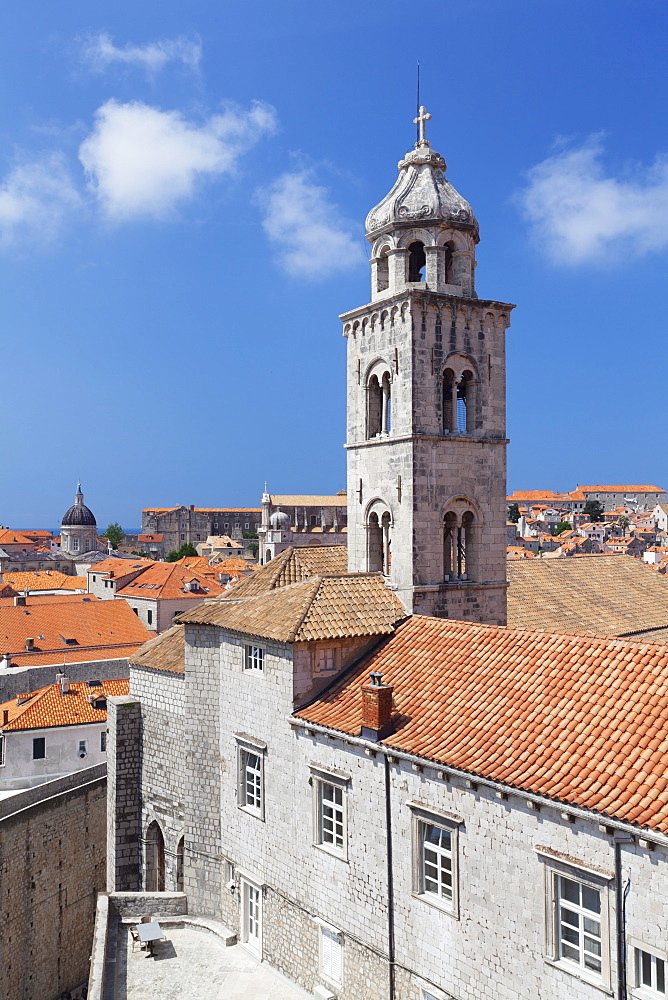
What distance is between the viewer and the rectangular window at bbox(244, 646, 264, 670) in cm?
1770

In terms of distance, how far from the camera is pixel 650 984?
1038 centimetres

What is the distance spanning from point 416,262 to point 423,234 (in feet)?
3.38

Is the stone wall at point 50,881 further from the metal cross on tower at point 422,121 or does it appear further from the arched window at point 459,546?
the metal cross on tower at point 422,121

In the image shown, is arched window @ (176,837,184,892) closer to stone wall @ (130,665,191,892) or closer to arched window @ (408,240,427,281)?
stone wall @ (130,665,191,892)

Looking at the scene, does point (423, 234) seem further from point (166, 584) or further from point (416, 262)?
point (166, 584)

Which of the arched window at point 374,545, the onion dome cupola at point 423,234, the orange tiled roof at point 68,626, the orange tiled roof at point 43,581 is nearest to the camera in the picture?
the onion dome cupola at point 423,234

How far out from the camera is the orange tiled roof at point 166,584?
192ft

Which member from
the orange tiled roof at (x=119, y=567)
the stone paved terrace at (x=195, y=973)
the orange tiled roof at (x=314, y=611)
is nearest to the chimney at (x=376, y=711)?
the orange tiled roof at (x=314, y=611)

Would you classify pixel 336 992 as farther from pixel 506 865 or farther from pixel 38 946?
pixel 38 946

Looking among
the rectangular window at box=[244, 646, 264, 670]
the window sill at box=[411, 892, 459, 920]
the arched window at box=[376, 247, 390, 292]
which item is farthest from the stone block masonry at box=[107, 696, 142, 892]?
the arched window at box=[376, 247, 390, 292]

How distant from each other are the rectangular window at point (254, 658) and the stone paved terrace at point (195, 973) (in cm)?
641

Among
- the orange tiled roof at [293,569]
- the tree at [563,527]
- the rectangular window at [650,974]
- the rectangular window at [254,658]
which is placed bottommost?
the rectangular window at [650,974]

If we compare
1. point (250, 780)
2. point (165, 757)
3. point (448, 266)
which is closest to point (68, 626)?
point (165, 757)

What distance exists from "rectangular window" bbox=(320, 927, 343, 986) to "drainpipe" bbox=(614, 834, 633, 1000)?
6.26 metres
